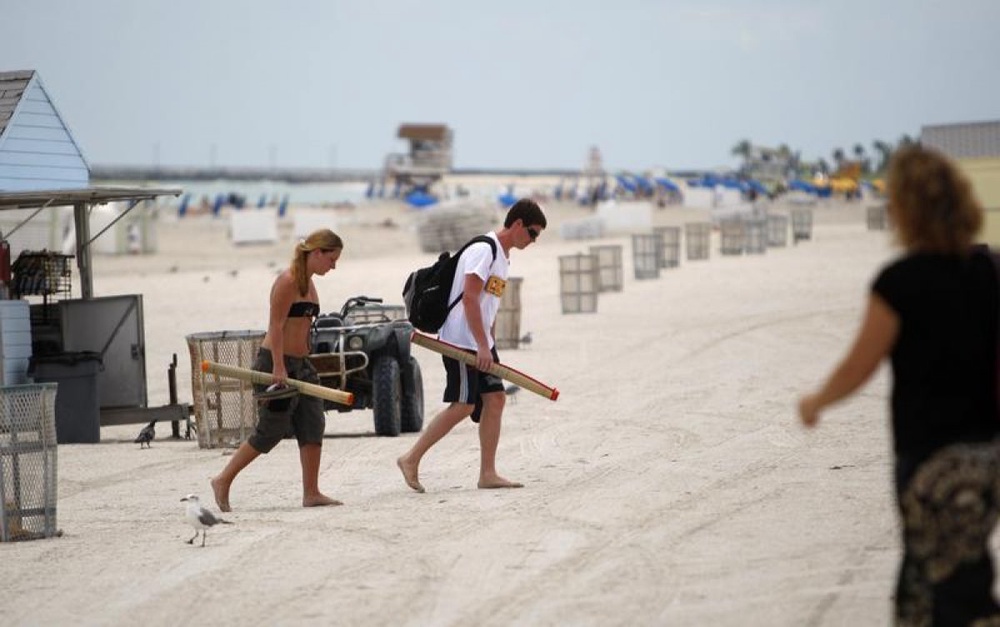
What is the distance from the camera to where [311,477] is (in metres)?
9.72

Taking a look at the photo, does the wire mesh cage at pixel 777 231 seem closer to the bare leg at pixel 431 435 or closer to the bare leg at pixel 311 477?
the bare leg at pixel 431 435

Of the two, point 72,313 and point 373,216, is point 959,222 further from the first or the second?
point 373,216

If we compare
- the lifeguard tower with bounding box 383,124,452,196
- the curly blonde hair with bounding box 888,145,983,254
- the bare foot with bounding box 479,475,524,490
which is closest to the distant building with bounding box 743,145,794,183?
the lifeguard tower with bounding box 383,124,452,196

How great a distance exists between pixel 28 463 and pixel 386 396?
4403mm

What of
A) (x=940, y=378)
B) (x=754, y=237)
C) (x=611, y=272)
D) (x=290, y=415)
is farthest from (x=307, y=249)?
(x=754, y=237)

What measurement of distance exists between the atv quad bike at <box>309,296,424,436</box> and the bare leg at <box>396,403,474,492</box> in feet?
9.19

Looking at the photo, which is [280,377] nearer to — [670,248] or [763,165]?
[670,248]

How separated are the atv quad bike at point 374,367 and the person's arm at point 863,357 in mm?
8114

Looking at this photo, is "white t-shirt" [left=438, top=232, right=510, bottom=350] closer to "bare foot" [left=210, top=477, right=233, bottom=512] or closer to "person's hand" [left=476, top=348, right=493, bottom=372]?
"person's hand" [left=476, top=348, right=493, bottom=372]

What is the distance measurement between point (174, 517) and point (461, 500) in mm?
1626

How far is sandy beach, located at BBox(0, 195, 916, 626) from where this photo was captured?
22.9ft

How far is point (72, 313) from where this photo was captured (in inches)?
574

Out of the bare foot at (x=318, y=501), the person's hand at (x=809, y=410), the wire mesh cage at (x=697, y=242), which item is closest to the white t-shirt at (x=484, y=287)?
the bare foot at (x=318, y=501)

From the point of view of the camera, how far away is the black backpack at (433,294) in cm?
978
